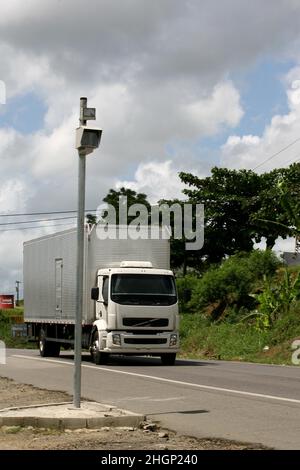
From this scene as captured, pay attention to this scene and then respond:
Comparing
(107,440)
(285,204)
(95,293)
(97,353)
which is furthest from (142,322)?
(107,440)

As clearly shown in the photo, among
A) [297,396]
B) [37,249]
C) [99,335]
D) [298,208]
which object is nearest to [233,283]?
[298,208]

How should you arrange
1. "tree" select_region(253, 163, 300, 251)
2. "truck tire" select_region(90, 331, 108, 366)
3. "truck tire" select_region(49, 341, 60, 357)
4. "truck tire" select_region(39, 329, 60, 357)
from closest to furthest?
1. "truck tire" select_region(90, 331, 108, 366)
2. "truck tire" select_region(49, 341, 60, 357)
3. "truck tire" select_region(39, 329, 60, 357)
4. "tree" select_region(253, 163, 300, 251)

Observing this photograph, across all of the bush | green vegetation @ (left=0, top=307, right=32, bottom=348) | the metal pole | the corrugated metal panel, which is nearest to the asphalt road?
the metal pole

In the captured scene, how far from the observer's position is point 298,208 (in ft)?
104

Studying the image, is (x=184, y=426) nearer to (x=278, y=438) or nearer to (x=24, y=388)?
(x=278, y=438)

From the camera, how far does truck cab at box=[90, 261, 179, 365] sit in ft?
72.4

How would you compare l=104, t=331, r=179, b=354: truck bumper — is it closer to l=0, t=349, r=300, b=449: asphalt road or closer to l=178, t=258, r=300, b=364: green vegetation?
l=0, t=349, r=300, b=449: asphalt road

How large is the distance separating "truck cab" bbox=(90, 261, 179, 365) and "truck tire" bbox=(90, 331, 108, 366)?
30 mm

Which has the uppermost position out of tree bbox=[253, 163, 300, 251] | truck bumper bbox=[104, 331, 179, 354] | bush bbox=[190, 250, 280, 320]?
tree bbox=[253, 163, 300, 251]

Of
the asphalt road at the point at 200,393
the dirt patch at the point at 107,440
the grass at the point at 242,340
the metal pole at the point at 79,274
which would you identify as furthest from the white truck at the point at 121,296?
the dirt patch at the point at 107,440

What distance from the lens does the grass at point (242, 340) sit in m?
28.5

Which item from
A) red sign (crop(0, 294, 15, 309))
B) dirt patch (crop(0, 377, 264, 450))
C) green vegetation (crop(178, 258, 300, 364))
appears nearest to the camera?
dirt patch (crop(0, 377, 264, 450))

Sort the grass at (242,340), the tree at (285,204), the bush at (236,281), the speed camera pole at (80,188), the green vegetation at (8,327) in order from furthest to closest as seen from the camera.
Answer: the green vegetation at (8,327) → the bush at (236,281) → the tree at (285,204) → the grass at (242,340) → the speed camera pole at (80,188)

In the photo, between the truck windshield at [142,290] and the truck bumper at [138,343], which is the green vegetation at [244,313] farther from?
the truck windshield at [142,290]
